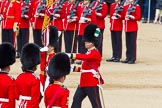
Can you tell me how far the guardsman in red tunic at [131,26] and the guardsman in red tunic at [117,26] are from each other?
187 mm

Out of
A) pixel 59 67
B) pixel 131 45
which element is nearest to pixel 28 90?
pixel 59 67

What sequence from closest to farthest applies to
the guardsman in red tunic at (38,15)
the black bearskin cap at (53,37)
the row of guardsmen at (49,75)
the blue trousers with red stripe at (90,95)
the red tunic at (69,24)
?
1. the row of guardsmen at (49,75)
2. the black bearskin cap at (53,37)
3. the blue trousers with red stripe at (90,95)
4. the red tunic at (69,24)
5. the guardsman in red tunic at (38,15)

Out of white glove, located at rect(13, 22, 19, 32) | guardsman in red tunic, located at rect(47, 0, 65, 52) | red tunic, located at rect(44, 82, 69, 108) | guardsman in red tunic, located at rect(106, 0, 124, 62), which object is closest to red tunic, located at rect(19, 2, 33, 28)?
guardsman in red tunic, located at rect(47, 0, 65, 52)

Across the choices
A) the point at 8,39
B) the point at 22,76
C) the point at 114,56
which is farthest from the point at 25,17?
the point at 22,76

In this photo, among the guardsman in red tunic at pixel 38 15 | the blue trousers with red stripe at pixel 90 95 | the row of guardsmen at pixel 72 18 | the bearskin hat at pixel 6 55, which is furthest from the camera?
the guardsman in red tunic at pixel 38 15

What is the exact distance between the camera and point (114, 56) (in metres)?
15.8

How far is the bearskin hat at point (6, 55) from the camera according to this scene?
7281mm

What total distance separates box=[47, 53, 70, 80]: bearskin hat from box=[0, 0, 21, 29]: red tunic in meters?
7.84

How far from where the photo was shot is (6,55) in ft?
24.5

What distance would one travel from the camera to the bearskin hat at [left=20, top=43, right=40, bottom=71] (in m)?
7.29

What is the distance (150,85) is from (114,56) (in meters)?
3.34

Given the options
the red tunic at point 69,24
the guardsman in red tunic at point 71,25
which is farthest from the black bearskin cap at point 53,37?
the red tunic at point 69,24

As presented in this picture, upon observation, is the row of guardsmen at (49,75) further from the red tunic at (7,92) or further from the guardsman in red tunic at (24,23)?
the guardsman in red tunic at (24,23)

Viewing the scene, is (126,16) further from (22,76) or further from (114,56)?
(22,76)
